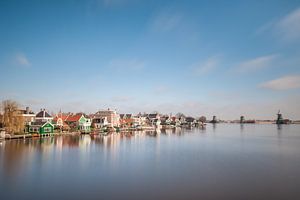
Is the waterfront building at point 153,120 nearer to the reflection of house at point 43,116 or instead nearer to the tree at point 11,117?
the reflection of house at point 43,116

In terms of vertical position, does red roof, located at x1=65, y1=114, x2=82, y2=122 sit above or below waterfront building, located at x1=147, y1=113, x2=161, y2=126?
above

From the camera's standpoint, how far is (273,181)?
16828 millimetres

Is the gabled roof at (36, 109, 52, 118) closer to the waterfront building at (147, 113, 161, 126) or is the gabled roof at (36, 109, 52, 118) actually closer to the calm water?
the calm water

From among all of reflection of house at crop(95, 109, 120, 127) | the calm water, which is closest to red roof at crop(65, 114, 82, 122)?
reflection of house at crop(95, 109, 120, 127)

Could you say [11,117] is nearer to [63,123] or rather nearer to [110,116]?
[63,123]

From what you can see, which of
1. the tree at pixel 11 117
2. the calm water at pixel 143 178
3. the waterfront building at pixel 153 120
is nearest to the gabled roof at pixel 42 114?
the tree at pixel 11 117

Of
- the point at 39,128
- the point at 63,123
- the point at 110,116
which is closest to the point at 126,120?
the point at 110,116

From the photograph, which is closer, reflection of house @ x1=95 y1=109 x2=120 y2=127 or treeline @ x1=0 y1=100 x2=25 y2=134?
treeline @ x1=0 y1=100 x2=25 y2=134

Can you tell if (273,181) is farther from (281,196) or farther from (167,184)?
(167,184)

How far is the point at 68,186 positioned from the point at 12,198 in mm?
3066

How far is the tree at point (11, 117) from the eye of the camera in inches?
1615

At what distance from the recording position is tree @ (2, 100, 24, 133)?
135 ft

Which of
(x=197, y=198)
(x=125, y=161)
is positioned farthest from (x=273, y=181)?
(x=125, y=161)

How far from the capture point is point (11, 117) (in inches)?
1628
